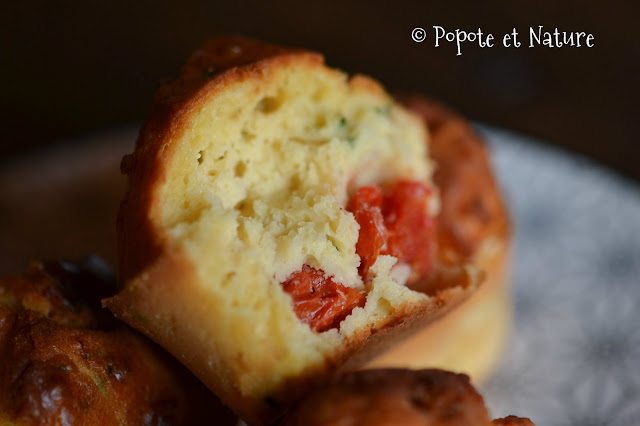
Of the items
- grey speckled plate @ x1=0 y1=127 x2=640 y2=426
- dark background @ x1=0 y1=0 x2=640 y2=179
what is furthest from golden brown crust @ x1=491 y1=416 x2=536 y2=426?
dark background @ x1=0 y1=0 x2=640 y2=179

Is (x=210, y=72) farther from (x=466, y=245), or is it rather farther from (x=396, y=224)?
(x=466, y=245)

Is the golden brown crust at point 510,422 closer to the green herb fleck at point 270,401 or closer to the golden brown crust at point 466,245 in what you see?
the green herb fleck at point 270,401

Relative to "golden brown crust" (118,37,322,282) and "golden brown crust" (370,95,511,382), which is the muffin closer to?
"golden brown crust" (118,37,322,282)

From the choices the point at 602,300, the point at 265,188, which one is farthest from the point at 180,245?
the point at 602,300

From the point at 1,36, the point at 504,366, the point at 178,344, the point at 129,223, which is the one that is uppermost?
the point at 1,36

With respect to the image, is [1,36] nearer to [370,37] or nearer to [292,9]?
[292,9]
